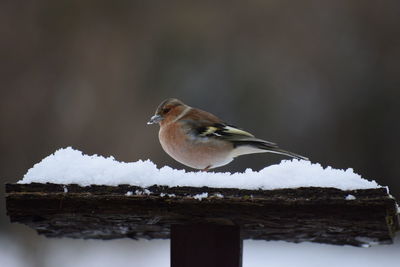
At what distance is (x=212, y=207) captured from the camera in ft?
6.16

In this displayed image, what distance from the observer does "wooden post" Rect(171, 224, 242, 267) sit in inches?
85.3

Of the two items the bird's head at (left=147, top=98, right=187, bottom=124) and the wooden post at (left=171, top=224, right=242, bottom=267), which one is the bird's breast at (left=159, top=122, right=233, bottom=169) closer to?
the bird's head at (left=147, top=98, right=187, bottom=124)

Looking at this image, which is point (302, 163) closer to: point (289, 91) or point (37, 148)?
point (37, 148)

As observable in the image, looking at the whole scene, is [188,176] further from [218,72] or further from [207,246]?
[218,72]

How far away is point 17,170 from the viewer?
7691mm

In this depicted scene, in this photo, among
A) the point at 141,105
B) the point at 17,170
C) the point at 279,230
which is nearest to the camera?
the point at 279,230

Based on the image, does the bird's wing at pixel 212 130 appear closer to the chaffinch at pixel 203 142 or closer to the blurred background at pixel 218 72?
the chaffinch at pixel 203 142

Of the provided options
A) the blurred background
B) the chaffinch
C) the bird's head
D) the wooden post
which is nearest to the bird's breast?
the chaffinch

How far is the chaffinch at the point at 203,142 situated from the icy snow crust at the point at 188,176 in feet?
5.93

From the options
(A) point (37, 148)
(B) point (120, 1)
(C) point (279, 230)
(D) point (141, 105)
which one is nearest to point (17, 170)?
(A) point (37, 148)

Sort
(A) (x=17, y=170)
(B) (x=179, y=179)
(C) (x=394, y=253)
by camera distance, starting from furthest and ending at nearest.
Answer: (A) (x=17, y=170) → (C) (x=394, y=253) → (B) (x=179, y=179)

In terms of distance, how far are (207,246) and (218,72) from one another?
7382 mm

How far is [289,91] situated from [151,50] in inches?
84.2

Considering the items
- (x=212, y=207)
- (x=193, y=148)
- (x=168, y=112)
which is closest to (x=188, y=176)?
(x=212, y=207)
